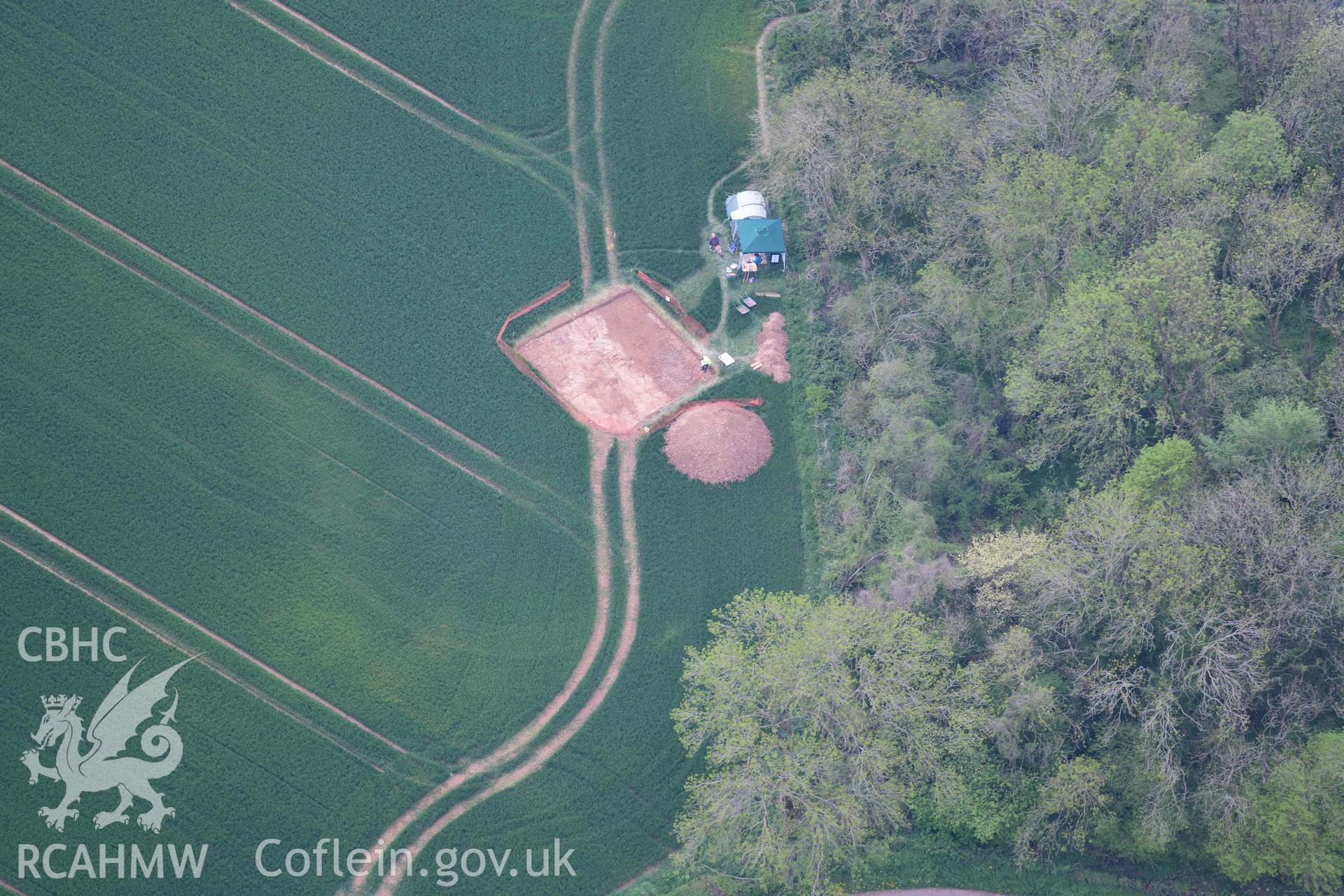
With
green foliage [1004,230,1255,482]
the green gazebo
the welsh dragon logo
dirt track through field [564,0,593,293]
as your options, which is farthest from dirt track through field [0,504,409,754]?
green foliage [1004,230,1255,482]

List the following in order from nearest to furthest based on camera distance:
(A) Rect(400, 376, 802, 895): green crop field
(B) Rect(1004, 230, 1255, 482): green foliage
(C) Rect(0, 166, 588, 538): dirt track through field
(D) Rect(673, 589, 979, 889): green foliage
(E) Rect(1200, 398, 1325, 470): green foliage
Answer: (D) Rect(673, 589, 979, 889): green foliage
(E) Rect(1200, 398, 1325, 470): green foliage
(B) Rect(1004, 230, 1255, 482): green foliage
(A) Rect(400, 376, 802, 895): green crop field
(C) Rect(0, 166, 588, 538): dirt track through field

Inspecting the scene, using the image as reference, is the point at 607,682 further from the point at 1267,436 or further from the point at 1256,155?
the point at 1256,155

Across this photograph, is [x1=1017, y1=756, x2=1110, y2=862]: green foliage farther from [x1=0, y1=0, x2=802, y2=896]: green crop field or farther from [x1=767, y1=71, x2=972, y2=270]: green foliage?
[x1=767, y1=71, x2=972, y2=270]: green foliage

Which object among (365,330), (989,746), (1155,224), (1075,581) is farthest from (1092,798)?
(365,330)

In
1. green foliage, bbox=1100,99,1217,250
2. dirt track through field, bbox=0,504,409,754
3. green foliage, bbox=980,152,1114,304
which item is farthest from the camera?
green foliage, bbox=980,152,1114,304

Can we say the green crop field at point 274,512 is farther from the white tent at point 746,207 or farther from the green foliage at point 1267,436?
the green foliage at point 1267,436

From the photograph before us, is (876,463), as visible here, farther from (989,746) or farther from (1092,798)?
(1092,798)
